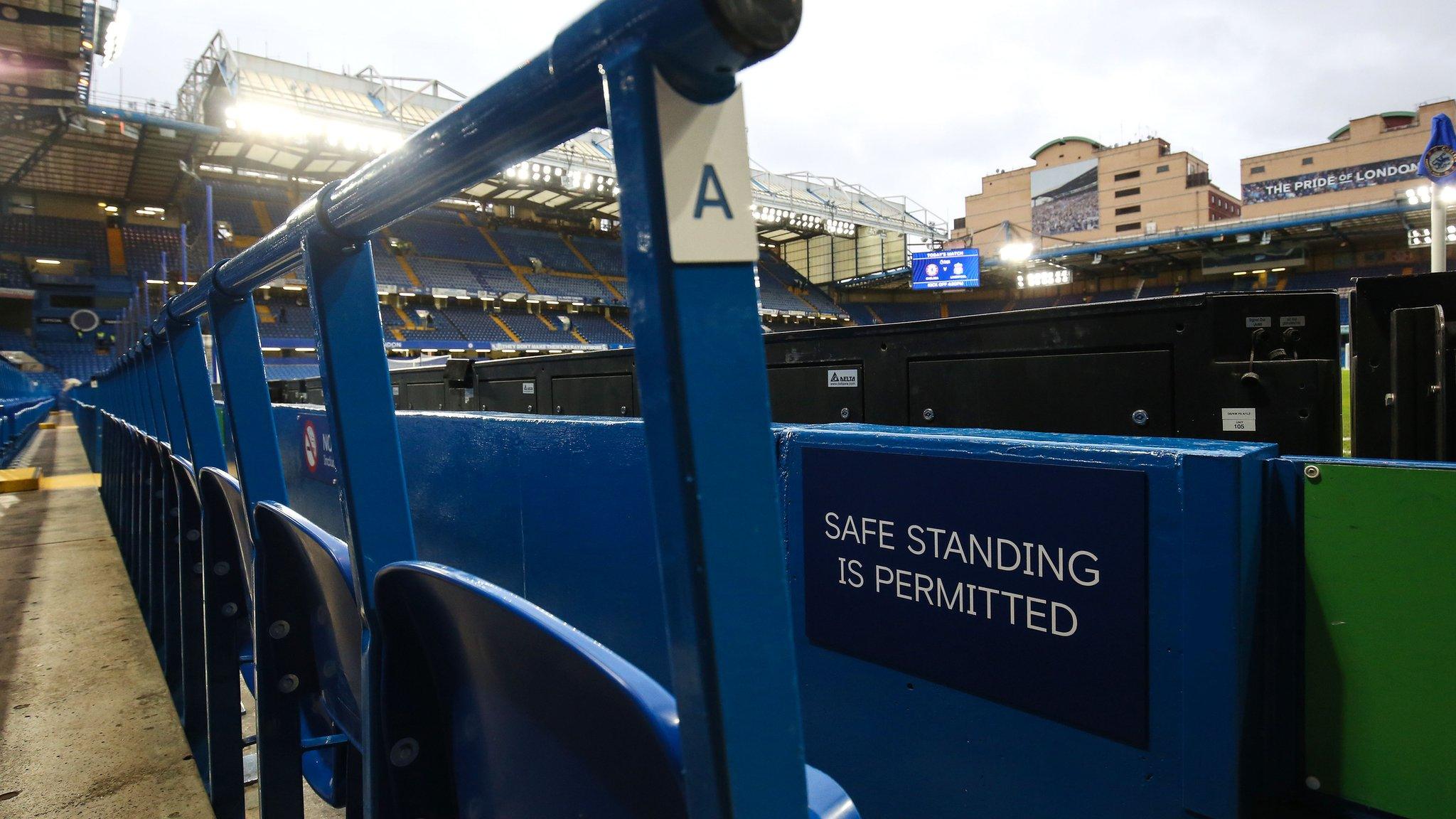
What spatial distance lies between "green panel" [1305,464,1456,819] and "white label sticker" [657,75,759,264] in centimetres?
93

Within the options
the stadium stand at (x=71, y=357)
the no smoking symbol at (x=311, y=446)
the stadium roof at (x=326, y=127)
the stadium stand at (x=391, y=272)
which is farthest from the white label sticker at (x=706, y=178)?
the stadium stand at (x=71, y=357)

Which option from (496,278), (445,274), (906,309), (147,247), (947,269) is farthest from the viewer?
(906,309)

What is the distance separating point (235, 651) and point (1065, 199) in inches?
1762

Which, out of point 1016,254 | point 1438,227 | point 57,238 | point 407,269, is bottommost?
point 1438,227

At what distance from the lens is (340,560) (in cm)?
92

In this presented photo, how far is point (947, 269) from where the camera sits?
25.5 metres

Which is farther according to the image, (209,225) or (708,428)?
(209,225)

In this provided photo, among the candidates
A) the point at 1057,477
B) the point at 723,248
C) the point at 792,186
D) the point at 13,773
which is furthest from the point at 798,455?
the point at 792,186

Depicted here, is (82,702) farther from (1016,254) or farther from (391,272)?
(1016,254)

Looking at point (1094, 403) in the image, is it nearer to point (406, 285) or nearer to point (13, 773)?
point (13, 773)

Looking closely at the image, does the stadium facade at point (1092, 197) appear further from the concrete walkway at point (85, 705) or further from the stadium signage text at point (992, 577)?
the stadium signage text at point (992, 577)

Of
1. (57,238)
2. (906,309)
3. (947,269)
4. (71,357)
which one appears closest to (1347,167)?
(906,309)

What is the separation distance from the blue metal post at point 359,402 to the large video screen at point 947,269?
1007 inches

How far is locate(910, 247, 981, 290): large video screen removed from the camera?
83.1ft
